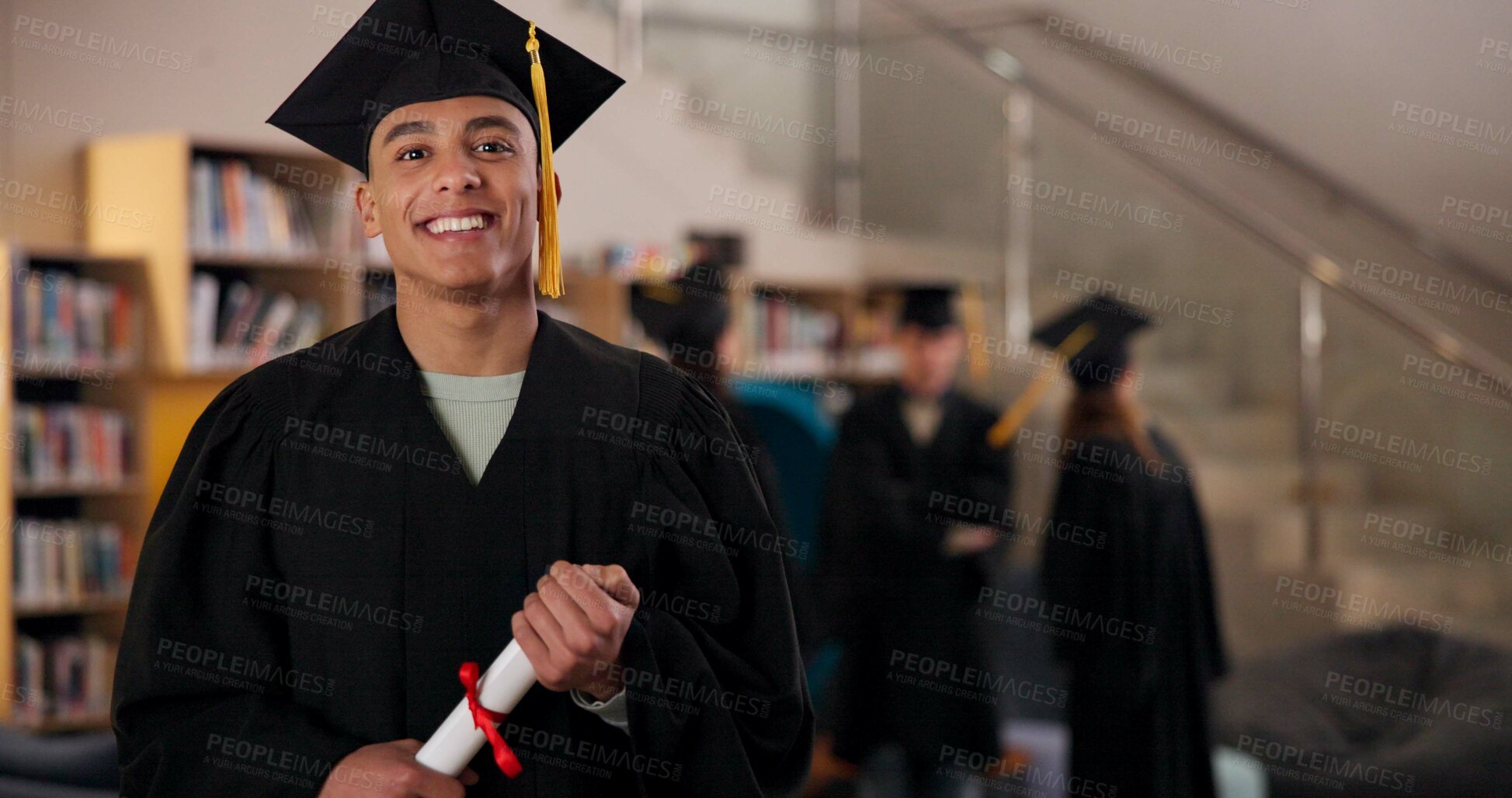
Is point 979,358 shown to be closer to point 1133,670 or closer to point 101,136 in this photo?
point 1133,670

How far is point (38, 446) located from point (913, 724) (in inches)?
109

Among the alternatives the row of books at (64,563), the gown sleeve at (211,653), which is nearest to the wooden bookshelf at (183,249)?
the row of books at (64,563)

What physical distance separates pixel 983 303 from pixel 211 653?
499 centimetres

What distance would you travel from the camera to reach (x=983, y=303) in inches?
230

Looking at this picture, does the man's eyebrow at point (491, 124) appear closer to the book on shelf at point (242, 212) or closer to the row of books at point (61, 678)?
the book on shelf at point (242, 212)

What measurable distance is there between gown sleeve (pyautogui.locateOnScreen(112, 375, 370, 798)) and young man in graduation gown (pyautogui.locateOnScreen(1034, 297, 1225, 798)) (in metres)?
2.76

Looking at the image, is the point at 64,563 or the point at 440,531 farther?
the point at 64,563

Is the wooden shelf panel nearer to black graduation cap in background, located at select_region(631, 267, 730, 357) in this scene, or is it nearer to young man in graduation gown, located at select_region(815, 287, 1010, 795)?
black graduation cap in background, located at select_region(631, 267, 730, 357)

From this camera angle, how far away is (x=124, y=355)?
4.01 meters

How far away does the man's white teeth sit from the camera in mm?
1129

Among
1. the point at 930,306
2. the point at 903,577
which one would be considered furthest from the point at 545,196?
the point at 930,306

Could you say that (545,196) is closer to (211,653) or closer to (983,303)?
(211,653)

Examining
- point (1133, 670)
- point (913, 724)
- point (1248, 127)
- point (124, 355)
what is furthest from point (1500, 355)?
point (124, 355)

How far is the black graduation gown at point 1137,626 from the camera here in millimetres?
3508
